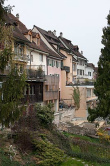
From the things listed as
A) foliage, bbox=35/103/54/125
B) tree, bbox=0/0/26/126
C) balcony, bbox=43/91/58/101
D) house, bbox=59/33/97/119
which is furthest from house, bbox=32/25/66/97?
tree, bbox=0/0/26/126

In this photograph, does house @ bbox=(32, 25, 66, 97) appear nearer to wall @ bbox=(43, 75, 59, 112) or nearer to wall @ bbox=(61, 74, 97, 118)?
wall @ bbox=(61, 74, 97, 118)

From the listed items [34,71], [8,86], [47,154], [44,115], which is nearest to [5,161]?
[47,154]

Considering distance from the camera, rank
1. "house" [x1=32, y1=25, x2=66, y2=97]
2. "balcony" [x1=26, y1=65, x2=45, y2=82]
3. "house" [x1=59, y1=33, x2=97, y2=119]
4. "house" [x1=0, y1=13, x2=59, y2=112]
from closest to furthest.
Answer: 1. "balcony" [x1=26, y1=65, x2=45, y2=82]
2. "house" [x1=0, y1=13, x2=59, y2=112]
3. "house" [x1=32, y1=25, x2=66, y2=97]
4. "house" [x1=59, y1=33, x2=97, y2=119]

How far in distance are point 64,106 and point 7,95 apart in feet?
84.8

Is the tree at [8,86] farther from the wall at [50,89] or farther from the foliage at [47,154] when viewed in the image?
the wall at [50,89]

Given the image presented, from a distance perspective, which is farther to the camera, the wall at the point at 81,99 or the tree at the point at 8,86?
the wall at the point at 81,99

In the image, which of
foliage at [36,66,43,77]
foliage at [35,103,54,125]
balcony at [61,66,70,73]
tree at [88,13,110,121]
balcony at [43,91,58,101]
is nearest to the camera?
foliage at [35,103,54,125]

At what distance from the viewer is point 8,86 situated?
1045 cm

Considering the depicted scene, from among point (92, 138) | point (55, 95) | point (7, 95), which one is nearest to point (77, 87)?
point (55, 95)

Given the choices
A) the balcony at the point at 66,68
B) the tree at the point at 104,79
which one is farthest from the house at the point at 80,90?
the tree at the point at 104,79

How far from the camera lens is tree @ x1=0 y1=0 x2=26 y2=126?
10109 millimetres

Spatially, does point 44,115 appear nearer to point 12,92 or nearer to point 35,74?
point 12,92

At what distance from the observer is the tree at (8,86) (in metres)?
10.1

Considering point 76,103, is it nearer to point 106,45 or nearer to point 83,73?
point 106,45
